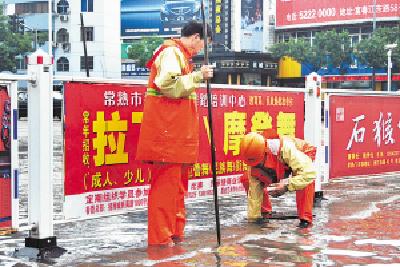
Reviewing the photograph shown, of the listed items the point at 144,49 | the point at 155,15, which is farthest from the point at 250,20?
the point at 155,15

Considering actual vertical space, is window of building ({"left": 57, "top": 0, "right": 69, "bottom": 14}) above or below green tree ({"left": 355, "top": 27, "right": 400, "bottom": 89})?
above

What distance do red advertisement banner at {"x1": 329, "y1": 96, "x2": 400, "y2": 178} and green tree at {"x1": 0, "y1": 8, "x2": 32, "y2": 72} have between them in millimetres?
45568

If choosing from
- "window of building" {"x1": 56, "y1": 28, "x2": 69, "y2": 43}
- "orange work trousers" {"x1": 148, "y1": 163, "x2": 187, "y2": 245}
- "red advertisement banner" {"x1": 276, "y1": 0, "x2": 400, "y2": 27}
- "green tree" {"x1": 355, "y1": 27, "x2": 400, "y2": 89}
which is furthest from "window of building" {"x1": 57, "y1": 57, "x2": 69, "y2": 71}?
"orange work trousers" {"x1": 148, "y1": 163, "x2": 187, "y2": 245}

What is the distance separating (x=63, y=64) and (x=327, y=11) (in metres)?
21.1

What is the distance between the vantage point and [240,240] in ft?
22.1

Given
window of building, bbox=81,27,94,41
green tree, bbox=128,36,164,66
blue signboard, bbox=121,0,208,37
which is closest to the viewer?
window of building, bbox=81,27,94,41

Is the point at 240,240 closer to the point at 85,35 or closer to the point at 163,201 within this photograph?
the point at 163,201

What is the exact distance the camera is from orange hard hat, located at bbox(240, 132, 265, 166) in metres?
7.42

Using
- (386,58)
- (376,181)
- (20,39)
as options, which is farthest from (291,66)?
(376,181)

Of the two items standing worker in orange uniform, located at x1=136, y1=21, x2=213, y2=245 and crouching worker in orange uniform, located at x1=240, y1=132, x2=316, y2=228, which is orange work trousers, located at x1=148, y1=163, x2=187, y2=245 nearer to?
standing worker in orange uniform, located at x1=136, y1=21, x2=213, y2=245

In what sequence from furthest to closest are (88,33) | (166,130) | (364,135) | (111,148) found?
(88,33)
(364,135)
(111,148)
(166,130)

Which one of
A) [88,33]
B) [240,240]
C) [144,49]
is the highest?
[88,33]

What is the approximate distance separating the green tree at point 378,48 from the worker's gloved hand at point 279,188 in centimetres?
4594

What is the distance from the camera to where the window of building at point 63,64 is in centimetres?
6300
